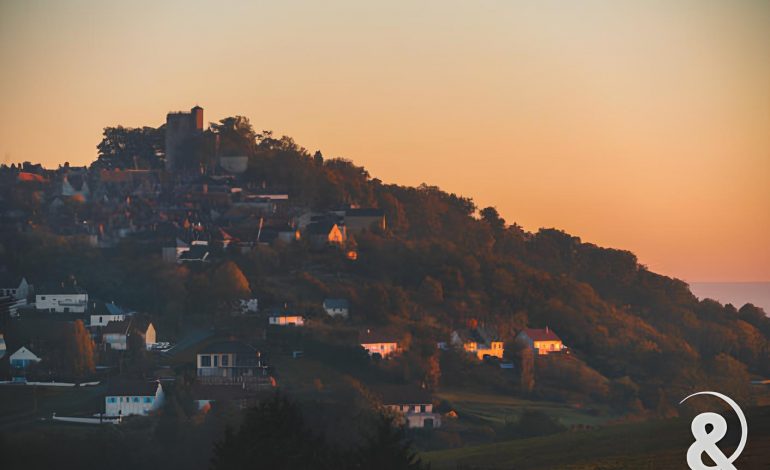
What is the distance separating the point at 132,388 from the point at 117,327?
11420 mm

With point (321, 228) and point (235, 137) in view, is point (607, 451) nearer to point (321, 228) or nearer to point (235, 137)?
point (321, 228)

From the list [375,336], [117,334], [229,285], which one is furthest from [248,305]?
[117,334]

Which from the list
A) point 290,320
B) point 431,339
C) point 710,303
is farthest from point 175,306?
point 710,303

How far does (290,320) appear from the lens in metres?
75.2

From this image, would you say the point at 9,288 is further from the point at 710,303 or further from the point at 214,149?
the point at 710,303

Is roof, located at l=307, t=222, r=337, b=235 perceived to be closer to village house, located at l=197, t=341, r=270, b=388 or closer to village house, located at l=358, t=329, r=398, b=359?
village house, located at l=358, t=329, r=398, b=359

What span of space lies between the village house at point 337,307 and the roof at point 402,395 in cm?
1053

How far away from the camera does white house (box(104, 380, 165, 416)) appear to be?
62.3 meters

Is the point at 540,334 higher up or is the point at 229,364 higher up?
the point at 540,334

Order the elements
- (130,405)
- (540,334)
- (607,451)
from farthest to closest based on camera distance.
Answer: (540,334) < (130,405) < (607,451)

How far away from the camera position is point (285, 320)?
7506 centimetres

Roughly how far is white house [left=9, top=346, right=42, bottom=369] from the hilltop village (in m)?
0.09

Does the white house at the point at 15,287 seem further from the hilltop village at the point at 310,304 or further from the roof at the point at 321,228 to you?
the roof at the point at 321,228

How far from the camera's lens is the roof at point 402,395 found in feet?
216
